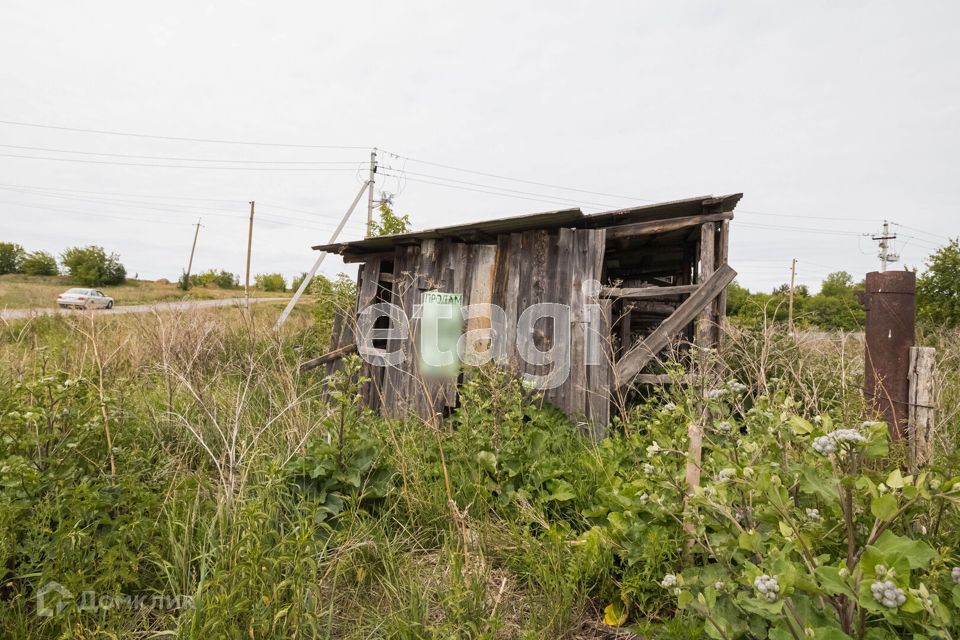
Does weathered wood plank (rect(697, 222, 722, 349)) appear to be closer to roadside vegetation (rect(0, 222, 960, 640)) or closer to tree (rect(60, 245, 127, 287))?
roadside vegetation (rect(0, 222, 960, 640))

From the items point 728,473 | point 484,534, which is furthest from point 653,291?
point 728,473

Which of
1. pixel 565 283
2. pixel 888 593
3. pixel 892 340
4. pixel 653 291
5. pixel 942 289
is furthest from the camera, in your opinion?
pixel 942 289

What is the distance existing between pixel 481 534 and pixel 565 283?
334 cm

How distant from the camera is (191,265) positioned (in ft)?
138

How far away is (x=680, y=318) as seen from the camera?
4.93 meters

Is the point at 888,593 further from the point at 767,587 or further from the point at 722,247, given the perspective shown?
the point at 722,247

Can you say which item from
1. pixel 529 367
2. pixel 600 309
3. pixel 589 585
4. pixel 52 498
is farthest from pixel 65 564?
pixel 600 309

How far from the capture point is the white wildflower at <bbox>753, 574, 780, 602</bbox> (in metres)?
1.20

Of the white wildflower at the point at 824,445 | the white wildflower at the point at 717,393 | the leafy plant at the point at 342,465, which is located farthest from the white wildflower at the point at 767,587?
the leafy plant at the point at 342,465

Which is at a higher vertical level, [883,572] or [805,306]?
[805,306]

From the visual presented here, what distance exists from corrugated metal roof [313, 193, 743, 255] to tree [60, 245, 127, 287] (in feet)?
173

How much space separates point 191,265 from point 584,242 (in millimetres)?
46092

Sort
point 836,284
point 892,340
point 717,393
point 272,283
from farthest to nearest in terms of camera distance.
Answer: point 272,283, point 836,284, point 892,340, point 717,393

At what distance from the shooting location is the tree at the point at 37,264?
4716cm
